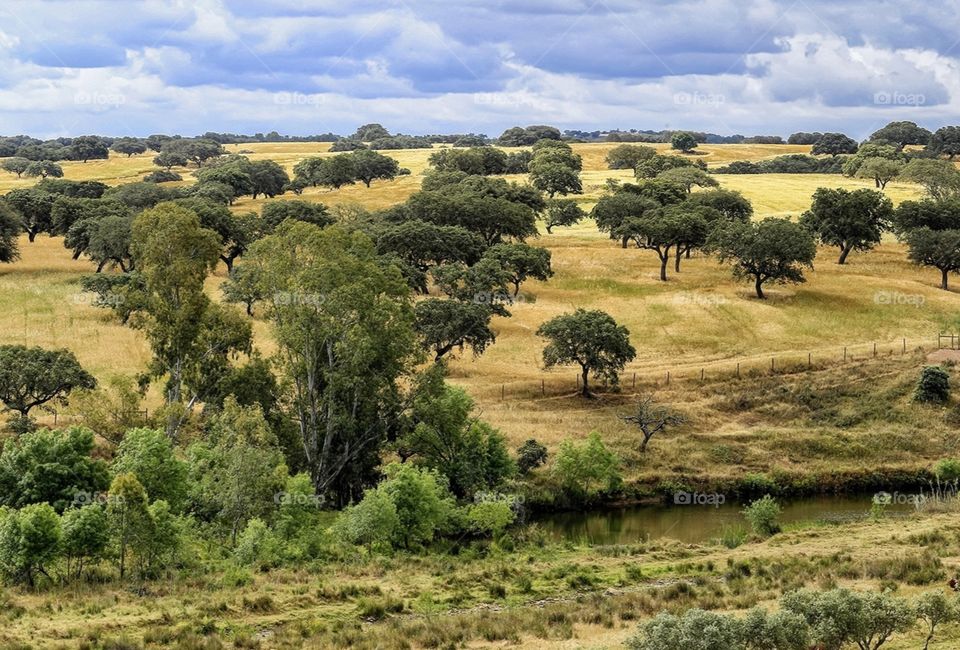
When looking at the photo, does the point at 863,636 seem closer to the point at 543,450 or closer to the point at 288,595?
the point at 288,595

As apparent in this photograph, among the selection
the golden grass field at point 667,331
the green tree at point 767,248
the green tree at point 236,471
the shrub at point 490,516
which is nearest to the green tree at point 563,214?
the golden grass field at point 667,331

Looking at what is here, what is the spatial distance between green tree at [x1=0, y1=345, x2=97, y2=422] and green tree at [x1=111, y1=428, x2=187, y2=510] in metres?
18.4

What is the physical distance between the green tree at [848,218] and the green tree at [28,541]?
89.6 metres

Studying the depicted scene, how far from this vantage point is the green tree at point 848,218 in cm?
11025

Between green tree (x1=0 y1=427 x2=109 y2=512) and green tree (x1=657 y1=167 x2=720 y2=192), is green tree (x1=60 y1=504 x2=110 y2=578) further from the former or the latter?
green tree (x1=657 y1=167 x2=720 y2=192)

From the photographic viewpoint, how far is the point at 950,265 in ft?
336

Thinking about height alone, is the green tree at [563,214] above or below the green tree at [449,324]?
above

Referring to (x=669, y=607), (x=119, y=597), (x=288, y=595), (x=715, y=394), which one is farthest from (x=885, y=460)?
(x=119, y=597)

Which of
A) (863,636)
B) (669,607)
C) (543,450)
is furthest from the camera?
(543,450)

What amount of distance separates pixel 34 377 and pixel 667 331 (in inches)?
1977

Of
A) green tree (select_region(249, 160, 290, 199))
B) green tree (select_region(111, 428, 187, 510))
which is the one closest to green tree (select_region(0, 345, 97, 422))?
green tree (select_region(111, 428, 187, 510))

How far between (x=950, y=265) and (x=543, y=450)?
5779cm

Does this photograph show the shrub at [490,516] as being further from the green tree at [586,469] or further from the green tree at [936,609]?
the green tree at [936,609]

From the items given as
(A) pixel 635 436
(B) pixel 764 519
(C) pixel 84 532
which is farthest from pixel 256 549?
(A) pixel 635 436
